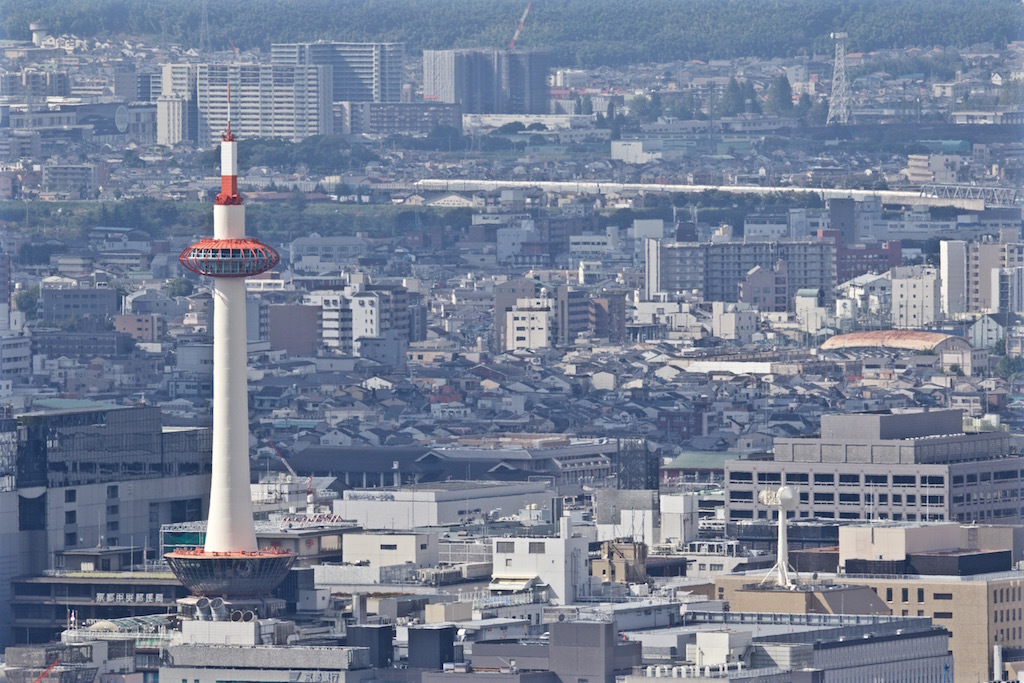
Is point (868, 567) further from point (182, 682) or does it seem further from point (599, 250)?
point (599, 250)

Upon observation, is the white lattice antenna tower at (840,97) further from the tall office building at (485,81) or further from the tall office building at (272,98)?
the tall office building at (272,98)

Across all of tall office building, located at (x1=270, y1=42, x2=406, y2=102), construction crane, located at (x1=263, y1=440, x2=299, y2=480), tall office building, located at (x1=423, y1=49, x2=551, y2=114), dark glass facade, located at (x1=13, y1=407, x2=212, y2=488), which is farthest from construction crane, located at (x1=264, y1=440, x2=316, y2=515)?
tall office building, located at (x1=423, y1=49, x2=551, y2=114)

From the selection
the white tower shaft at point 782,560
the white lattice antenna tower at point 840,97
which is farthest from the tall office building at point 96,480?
the white lattice antenna tower at point 840,97

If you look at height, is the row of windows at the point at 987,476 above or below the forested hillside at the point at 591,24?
below

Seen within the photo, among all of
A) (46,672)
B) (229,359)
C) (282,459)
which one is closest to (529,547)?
(229,359)

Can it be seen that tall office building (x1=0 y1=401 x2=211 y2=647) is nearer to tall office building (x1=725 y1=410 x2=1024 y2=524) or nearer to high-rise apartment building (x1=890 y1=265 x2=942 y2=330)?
tall office building (x1=725 y1=410 x2=1024 y2=524)

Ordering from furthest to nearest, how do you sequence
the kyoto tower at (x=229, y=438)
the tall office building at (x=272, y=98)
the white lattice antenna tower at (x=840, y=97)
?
the white lattice antenna tower at (x=840, y=97) → the tall office building at (x=272, y=98) → the kyoto tower at (x=229, y=438)

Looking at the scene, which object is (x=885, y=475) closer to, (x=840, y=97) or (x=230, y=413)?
(x=230, y=413)
